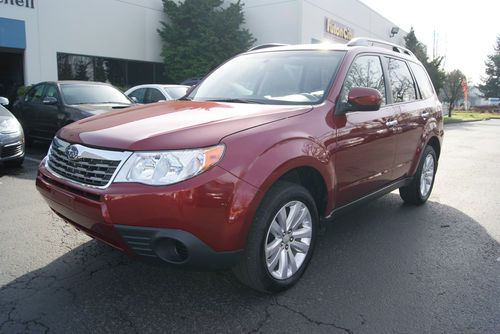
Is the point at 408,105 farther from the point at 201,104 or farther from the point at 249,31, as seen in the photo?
the point at 249,31

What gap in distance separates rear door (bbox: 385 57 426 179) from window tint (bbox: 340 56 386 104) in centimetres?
22

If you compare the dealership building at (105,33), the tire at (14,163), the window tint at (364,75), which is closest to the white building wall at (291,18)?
the dealership building at (105,33)

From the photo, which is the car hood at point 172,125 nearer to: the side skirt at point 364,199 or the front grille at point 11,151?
the side skirt at point 364,199

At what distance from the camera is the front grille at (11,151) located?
21.8 ft

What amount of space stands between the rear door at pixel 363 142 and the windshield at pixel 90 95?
20.9 feet

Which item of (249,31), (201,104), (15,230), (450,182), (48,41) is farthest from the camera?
(249,31)

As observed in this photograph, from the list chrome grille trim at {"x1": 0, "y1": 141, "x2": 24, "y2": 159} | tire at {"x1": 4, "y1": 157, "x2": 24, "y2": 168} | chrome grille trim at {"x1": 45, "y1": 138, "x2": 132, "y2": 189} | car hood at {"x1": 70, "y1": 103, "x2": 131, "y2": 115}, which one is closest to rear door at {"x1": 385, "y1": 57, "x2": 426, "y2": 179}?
chrome grille trim at {"x1": 45, "y1": 138, "x2": 132, "y2": 189}

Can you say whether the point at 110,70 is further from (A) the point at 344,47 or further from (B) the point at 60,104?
(A) the point at 344,47

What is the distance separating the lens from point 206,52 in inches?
827

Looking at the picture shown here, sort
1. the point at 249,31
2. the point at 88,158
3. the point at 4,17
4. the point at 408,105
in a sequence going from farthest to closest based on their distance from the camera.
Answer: the point at 249,31 < the point at 4,17 < the point at 408,105 < the point at 88,158

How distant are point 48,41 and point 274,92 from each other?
15.2 metres

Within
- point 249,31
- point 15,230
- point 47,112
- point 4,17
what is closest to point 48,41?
point 4,17

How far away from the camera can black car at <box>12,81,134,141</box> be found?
842 centimetres

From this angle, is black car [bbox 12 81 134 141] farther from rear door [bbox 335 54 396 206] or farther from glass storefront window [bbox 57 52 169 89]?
glass storefront window [bbox 57 52 169 89]
